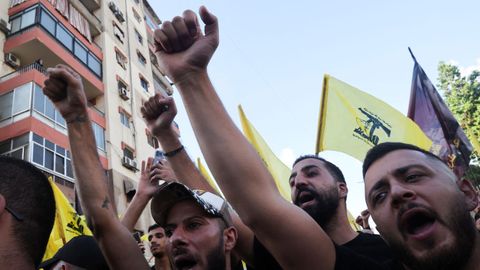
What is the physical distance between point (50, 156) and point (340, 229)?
1205 centimetres

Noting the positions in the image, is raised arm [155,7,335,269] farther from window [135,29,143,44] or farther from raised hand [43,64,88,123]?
window [135,29,143,44]

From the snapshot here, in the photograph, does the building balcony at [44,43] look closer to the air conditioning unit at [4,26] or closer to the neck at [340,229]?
the air conditioning unit at [4,26]

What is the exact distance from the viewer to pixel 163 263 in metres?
4.00

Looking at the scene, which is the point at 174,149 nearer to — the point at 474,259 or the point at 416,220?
the point at 416,220

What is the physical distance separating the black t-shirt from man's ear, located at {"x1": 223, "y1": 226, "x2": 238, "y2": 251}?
12cm

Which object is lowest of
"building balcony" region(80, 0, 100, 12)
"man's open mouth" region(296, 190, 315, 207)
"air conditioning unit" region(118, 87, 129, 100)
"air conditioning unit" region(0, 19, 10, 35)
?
"man's open mouth" region(296, 190, 315, 207)

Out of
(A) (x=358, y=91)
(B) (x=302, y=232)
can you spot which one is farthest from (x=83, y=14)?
(B) (x=302, y=232)

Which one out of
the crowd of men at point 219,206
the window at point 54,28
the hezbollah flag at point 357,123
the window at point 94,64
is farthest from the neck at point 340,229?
the window at point 94,64

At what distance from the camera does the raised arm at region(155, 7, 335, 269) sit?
1354 mm

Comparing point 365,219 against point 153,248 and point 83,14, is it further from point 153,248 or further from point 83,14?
point 83,14

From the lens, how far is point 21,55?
14.9 meters

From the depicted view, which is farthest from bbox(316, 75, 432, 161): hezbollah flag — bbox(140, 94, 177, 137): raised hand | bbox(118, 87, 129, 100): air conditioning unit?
bbox(118, 87, 129, 100): air conditioning unit

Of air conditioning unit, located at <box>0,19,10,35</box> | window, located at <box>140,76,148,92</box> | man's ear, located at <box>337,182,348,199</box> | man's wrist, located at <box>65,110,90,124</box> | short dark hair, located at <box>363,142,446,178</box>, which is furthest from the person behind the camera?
window, located at <box>140,76,148,92</box>

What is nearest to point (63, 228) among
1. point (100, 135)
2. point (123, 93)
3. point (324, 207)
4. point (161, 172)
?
point (161, 172)
